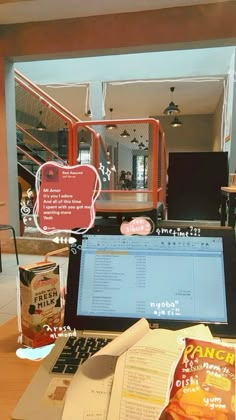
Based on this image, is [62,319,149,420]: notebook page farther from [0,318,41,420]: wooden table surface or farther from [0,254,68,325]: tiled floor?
[0,254,68,325]: tiled floor

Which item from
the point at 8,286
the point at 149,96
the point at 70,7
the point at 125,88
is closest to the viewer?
the point at 8,286

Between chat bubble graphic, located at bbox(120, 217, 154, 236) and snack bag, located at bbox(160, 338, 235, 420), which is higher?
chat bubble graphic, located at bbox(120, 217, 154, 236)

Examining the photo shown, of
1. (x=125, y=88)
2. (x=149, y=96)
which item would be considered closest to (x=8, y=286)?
(x=125, y=88)

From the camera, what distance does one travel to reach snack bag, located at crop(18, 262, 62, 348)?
26.5 inches

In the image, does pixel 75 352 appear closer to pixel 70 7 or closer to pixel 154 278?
pixel 154 278

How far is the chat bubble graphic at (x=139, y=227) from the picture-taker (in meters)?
0.68

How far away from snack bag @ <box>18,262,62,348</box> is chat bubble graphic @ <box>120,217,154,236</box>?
182mm

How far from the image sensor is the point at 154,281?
2.12 ft

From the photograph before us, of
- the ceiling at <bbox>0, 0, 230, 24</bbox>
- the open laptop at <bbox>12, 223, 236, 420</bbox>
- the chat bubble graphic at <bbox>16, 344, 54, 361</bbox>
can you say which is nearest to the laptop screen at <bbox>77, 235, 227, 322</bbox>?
the open laptop at <bbox>12, 223, 236, 420</bbox>

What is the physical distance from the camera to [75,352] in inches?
24.0
